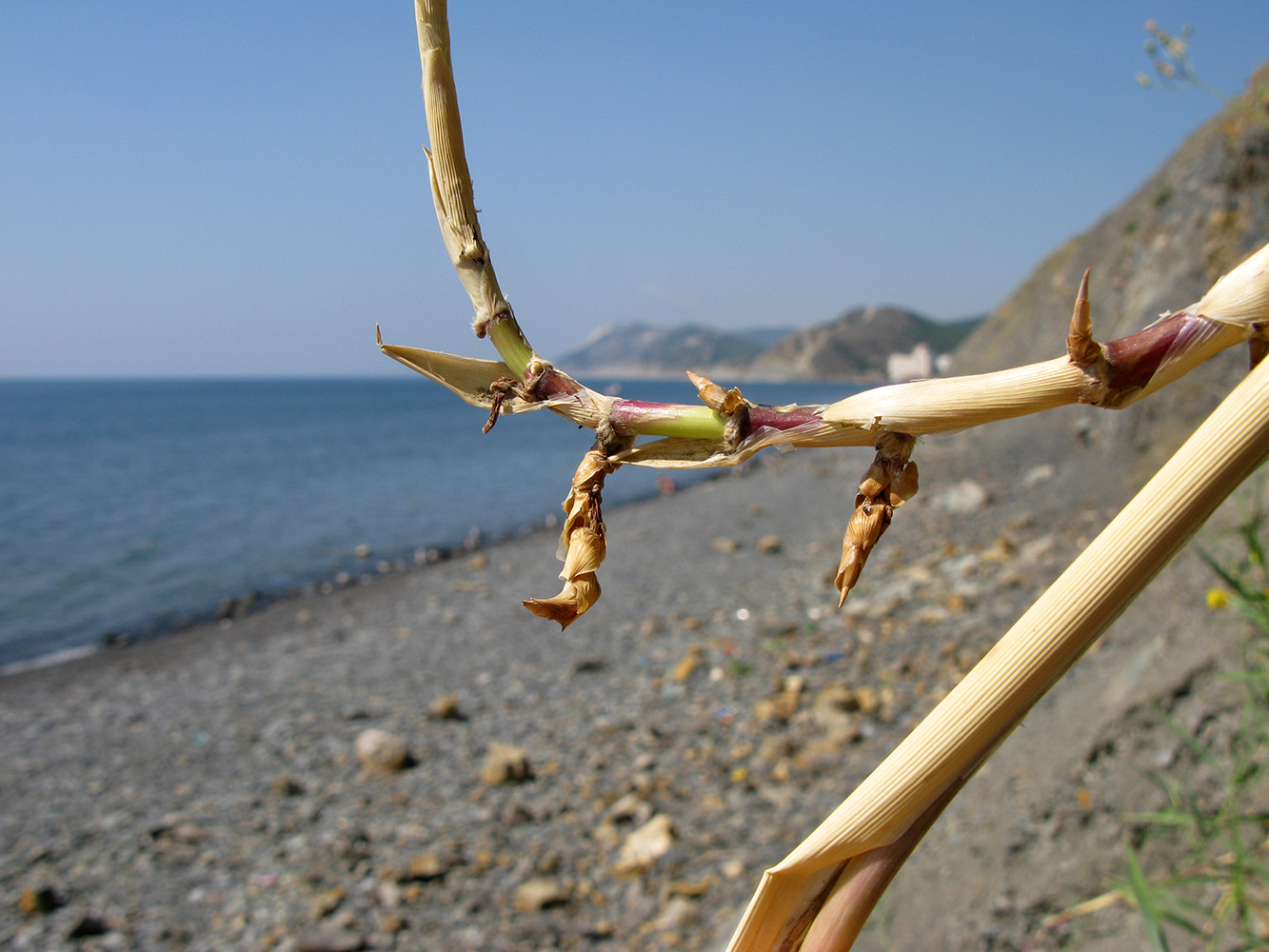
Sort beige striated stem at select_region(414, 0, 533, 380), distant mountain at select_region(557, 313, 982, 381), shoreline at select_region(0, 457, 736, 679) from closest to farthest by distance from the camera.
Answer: beige striated stem at select_region(414, 0, 533, 380), shoreline at select_region(0, 457, 736, 679), distant mountain at select_region(557, 313, 982, 381)

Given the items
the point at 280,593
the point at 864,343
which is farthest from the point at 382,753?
the point at 864,343

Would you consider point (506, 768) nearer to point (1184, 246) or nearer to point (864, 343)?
point (1184, 246)

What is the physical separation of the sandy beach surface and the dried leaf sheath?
3059mm

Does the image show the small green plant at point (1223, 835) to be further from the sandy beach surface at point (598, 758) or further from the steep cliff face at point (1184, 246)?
the steep cliff face at point (1184, 246)

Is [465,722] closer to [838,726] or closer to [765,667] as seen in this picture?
[765,667]

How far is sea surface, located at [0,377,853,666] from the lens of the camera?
41.0 feet

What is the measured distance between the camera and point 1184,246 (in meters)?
8.83

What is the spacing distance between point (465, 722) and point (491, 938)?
2.83 metres

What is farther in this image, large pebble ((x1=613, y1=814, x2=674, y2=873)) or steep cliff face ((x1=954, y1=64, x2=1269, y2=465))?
steep cliff face ((x1=954, y1=64, x2=1269, y2=465))

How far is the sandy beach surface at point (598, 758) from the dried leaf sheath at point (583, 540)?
3059mm

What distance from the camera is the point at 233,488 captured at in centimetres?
2298

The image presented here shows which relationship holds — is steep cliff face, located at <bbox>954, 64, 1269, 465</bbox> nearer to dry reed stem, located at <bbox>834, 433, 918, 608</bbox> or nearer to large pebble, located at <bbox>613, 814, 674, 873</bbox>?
large pebble, located at <bbox>613, 814, 674, 873</bbox>

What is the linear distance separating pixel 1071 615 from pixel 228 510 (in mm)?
21693

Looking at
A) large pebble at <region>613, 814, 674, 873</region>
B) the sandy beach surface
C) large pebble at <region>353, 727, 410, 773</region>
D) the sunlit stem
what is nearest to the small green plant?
the sandy beach surface
